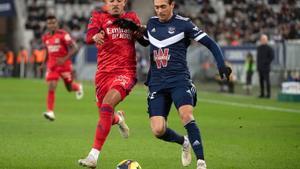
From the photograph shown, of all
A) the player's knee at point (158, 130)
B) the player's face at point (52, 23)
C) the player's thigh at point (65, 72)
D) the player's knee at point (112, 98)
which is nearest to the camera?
the player's knee at point (158, 130)

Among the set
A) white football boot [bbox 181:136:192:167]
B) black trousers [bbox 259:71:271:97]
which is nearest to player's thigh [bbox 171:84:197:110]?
white football boot [bbox 181:136:192:167]

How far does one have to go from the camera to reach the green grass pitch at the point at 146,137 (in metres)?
12.1

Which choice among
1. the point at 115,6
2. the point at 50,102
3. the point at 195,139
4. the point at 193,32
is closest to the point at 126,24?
the point at 115,6

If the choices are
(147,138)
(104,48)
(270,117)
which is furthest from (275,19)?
(104,48)

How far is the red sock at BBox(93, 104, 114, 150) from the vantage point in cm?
1088

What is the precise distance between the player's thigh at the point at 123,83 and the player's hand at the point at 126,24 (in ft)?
2.24

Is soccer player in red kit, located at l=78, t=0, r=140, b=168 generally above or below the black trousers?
above

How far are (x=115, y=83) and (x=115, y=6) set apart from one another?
1126 mm

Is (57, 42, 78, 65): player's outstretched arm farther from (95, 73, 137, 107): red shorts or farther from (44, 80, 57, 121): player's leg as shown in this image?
(95, 73, 137, 107): red shorts

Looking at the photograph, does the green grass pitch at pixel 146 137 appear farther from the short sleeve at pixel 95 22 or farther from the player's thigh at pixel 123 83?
the short sleeve at pixel 95 22

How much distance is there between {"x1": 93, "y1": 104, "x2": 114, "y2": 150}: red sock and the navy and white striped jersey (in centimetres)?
73

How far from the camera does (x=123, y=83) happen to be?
1171 cm

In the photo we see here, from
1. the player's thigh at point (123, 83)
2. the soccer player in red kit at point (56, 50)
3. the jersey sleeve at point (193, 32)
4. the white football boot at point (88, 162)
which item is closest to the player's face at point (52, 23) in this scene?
the soccer player in red kit at point (56, 50)

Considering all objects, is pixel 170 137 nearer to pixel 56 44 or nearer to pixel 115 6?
pixel 115 6
